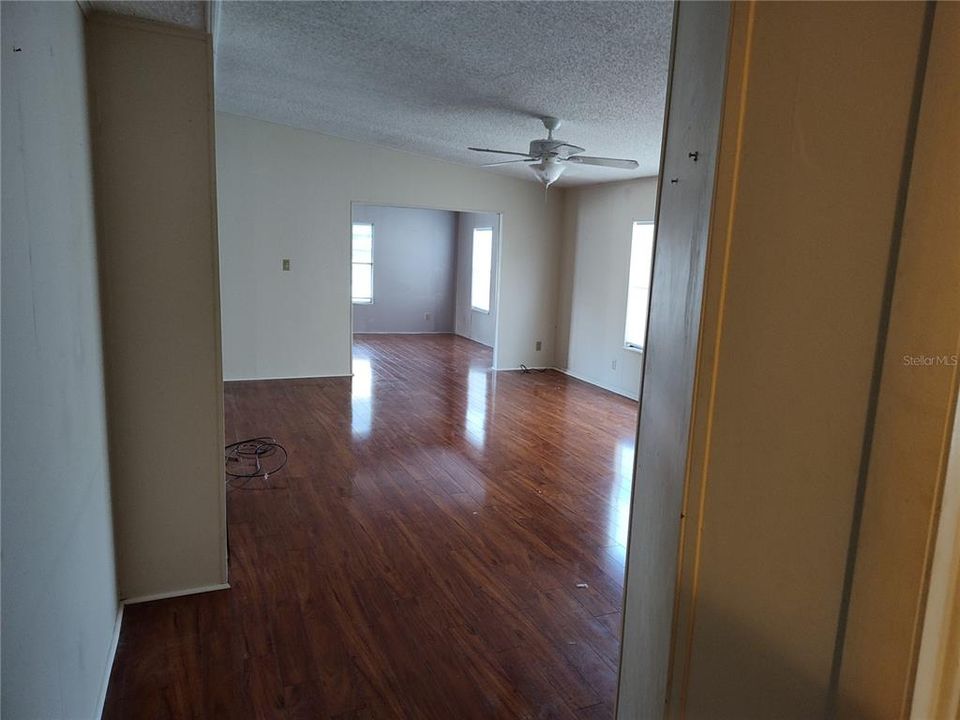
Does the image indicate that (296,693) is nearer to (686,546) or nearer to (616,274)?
(686,546)

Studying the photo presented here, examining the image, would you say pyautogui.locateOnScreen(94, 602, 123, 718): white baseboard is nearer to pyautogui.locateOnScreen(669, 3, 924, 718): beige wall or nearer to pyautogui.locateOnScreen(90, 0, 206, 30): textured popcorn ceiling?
pyautogui.locateOnScreen(669, 3, 924, 718): beige wall

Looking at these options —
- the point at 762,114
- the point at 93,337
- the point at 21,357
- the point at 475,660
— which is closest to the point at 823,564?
the point at 762,114

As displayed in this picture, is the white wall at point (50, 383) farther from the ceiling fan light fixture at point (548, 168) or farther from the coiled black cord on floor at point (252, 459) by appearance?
the ceiling fan light fixture at point (548, 168)

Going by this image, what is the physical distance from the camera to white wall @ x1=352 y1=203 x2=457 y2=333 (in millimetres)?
10008

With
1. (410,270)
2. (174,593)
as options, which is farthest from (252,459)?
(410,270)

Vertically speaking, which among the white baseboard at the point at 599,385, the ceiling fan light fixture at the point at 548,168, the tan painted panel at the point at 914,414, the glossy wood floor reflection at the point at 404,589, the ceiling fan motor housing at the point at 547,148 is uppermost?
the ceiling fan motor housing at the point at 547,148

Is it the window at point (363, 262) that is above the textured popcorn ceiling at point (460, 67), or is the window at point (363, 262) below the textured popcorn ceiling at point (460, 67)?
below

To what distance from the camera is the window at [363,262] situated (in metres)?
9.94

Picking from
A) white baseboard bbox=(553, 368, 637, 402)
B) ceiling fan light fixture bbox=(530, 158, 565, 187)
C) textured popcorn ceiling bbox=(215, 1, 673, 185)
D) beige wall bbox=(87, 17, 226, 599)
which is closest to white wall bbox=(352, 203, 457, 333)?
white baseboard bbox=(553, 368, 637, 402)

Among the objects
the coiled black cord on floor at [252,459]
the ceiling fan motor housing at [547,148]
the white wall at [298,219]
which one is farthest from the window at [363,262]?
the ceiling fan motor housing at [547,148]

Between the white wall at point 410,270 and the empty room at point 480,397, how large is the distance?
3.47 metres

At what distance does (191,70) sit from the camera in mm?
2189

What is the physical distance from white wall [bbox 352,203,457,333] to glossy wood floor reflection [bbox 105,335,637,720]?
526 centimetres

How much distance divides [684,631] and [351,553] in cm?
245
